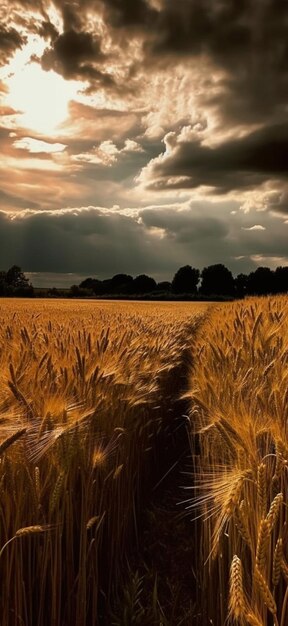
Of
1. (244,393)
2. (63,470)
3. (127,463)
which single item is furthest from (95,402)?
(127,463)

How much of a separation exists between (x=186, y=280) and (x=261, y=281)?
10111 mm

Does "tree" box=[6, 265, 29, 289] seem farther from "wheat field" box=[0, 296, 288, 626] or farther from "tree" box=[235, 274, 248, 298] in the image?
"wheat field" box=[0, 296, 288, 626]

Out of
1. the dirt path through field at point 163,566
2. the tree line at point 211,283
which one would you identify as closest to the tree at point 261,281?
the tree line at point 211,283

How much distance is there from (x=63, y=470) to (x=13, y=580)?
47cm

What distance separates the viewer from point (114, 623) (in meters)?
2.23

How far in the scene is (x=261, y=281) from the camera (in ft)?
218

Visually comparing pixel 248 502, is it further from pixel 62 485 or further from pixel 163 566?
pixel 163 566

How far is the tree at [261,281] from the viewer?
216 feet

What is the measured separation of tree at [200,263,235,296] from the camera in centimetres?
6762

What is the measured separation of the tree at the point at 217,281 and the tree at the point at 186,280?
1.22 m

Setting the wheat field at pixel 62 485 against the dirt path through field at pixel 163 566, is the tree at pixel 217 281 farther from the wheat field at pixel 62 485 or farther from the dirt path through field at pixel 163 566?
the wheat field at pixel 62 485

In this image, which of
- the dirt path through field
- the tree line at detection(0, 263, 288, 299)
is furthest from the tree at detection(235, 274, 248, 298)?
the dirt path through field

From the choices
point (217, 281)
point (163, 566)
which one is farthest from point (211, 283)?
point (163, 566)

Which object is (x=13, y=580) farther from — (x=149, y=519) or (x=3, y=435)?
(x=149, y=519)
